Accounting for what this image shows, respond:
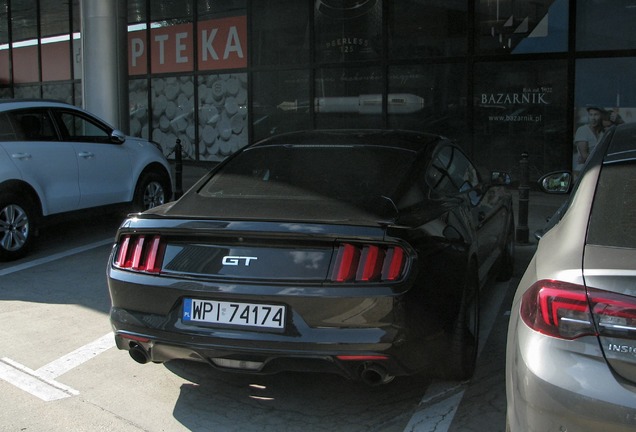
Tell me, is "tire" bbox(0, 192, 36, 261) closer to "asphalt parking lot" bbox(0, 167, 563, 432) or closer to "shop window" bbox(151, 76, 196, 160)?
"asphalt parking lot" bbox(0, 167, 563, 432)

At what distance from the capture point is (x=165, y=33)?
16.6m

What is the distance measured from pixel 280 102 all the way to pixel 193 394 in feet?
36.0

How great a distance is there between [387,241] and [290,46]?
453 inches

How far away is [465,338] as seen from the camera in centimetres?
409

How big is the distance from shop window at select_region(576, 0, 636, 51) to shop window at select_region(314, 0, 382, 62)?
3.64 metres

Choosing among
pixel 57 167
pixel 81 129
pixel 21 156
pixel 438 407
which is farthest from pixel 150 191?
pixel 438 407

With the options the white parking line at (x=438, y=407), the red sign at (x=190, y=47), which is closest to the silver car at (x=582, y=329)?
the white parking line at (x=438, y=407)

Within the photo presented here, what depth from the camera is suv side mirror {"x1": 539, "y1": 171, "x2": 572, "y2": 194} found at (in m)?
4.66

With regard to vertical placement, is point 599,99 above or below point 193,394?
above

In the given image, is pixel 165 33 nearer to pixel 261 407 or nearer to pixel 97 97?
pixel 97 97

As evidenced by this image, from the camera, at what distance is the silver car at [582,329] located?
2383 millimetres

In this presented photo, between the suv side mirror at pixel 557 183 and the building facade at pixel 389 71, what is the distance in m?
6.99

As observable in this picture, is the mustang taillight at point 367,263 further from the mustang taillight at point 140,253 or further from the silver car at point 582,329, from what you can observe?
the mustang taillight at point 140,253

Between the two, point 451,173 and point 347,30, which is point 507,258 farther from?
point 347,30
